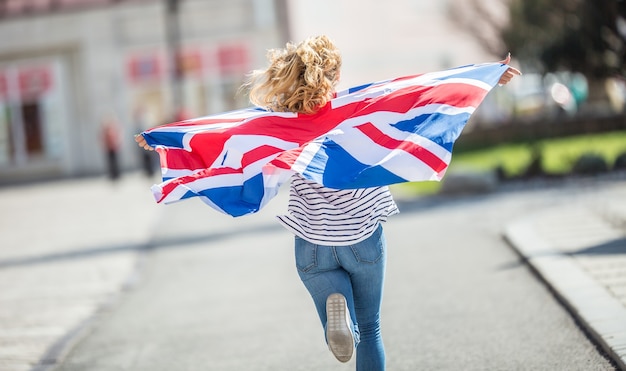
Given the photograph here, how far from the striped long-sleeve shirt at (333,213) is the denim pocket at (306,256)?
0.04m

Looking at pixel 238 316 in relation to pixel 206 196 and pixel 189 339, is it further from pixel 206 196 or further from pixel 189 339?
pixel 206 196

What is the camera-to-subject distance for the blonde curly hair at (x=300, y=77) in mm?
4242

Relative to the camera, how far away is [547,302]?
693 cm

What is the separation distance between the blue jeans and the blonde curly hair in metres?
0.66

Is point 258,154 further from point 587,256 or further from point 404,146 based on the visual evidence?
point 587,256

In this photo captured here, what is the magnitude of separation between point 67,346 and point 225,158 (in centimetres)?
314

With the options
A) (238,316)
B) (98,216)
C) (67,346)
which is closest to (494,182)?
(98,216)

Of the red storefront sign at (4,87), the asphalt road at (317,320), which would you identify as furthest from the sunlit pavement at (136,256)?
the red storefront sign at (4,87)

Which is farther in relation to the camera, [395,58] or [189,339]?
[395,58]

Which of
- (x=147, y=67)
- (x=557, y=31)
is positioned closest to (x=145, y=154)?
(x=147, y=67)

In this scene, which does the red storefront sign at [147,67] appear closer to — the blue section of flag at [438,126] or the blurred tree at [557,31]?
the blurred tree at [557,31]

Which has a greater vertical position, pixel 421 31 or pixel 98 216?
pixel 421 31

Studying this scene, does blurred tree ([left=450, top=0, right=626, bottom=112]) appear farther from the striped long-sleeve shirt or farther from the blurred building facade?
the striped long-sleeve shirt

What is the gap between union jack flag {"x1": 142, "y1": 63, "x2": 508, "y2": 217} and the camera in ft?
14.2
